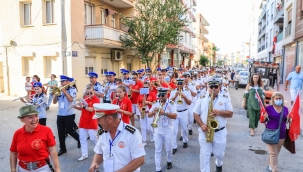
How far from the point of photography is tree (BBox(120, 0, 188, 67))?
16594 mm

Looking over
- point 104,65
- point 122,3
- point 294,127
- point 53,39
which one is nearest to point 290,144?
point 294,127

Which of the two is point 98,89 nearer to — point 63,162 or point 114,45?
point 63,162

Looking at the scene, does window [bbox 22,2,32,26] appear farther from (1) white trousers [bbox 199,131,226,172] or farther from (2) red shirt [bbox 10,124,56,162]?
(1) white trousers [bbox 199,131,226,172]

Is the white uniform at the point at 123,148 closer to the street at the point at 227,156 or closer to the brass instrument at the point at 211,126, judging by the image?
the brass instrument at the point at 211,126

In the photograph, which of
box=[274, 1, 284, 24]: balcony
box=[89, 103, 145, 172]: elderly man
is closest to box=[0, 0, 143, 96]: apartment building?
box=[89, 103, 145, 172]: elderly man

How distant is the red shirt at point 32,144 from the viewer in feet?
11.1

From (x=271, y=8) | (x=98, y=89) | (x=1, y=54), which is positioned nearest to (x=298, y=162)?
(x=98, y=89)


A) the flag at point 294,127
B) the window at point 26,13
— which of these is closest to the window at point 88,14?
the window at point 26,13

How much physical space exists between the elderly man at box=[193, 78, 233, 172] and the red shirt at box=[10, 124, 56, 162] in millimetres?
2606

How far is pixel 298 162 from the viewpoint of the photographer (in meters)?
5.91

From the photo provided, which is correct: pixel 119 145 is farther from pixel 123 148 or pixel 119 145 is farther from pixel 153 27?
pixel 153 27

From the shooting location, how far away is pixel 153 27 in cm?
1675

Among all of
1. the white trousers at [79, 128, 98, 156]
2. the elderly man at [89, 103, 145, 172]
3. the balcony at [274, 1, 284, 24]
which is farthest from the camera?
the balcony at [274, 1, 284, 24]

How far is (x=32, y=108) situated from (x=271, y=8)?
39.8 meters
